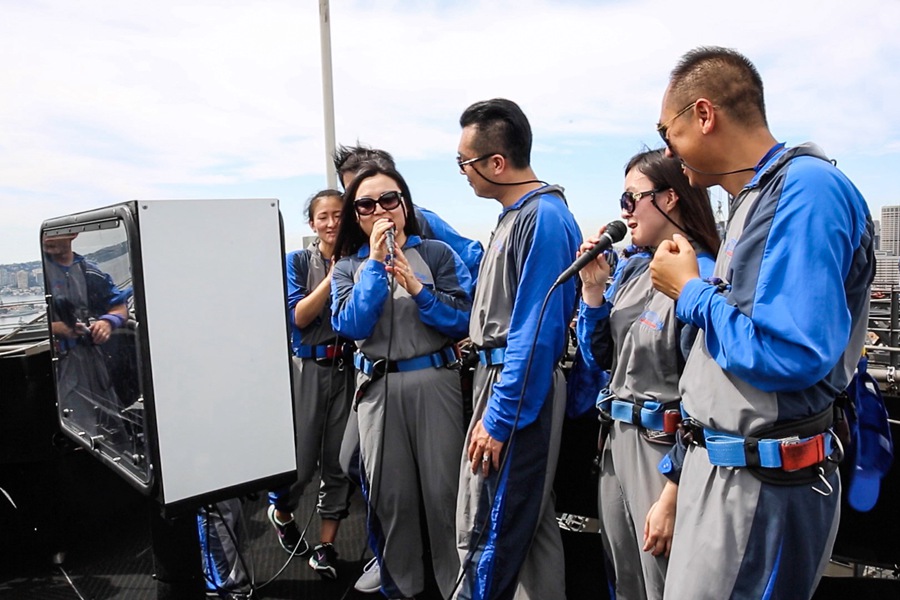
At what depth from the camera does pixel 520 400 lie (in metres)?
2.01

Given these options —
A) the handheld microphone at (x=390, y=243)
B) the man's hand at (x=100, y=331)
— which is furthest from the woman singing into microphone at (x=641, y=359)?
the man's hand at (x=100, y=331)

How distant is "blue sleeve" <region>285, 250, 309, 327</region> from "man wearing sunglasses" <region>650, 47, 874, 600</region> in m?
2.12

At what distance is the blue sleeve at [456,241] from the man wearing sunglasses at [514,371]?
1230mm

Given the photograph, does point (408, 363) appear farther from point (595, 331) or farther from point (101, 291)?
point (101, 291)

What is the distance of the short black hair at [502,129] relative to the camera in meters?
2.27

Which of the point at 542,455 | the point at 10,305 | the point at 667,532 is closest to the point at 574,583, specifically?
the point at 542,455

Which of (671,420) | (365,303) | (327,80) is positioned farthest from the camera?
(327,80)

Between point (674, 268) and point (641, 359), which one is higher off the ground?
point (674, 268)

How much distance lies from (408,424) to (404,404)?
9cm

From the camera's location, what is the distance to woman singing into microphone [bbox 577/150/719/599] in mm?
1828

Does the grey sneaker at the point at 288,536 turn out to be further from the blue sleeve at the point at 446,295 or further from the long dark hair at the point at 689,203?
the long dark hair at the point at 689,203

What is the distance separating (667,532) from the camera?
170cm

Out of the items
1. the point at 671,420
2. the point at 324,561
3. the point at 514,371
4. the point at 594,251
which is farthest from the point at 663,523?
the point at 324,561

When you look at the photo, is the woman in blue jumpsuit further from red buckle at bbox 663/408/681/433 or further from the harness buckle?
red buckle at bbox 663/408/681/433
